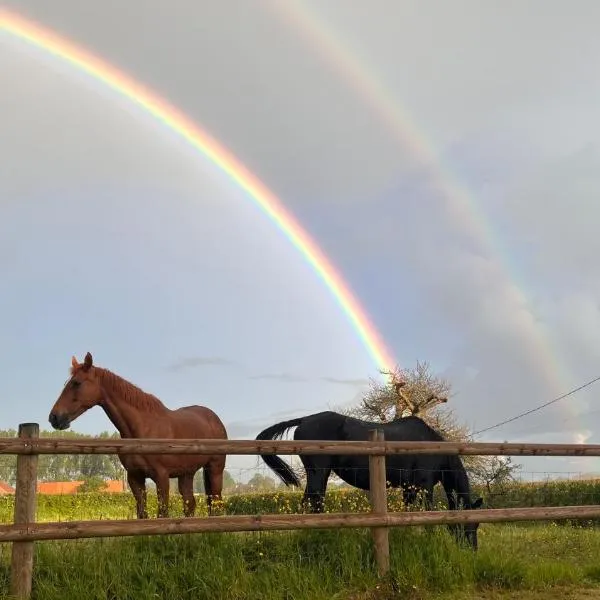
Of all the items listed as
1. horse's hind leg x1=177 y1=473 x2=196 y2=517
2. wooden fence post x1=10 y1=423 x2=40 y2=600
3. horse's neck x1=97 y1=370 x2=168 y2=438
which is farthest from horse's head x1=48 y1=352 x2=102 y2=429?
wooden fence post x1=10 y1=423 x2=40 y2=600

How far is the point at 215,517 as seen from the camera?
17.9ft

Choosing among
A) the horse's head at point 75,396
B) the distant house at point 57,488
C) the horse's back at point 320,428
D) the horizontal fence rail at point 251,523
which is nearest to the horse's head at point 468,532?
the horizontal fence rail at point 251,523

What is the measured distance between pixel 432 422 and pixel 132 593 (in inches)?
974

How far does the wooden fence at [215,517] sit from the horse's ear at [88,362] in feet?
10.6

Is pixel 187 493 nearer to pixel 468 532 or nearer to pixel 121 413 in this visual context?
pixel 121 413

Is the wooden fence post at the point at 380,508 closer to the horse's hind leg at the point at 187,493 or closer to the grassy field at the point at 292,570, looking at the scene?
the grassy field at the point at 292,570

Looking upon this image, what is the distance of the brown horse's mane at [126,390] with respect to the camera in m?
8.62

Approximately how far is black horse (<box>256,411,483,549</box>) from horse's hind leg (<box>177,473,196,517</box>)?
1232mm

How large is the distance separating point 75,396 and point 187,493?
205 centimetres

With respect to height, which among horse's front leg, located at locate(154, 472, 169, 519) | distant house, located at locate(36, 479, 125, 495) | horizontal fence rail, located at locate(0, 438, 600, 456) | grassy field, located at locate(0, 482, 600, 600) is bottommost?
distant house, located at locate(36, 479, 125, 495)

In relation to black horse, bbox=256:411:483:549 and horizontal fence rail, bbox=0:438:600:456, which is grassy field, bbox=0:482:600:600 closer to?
horizontal fence rail, bbox=0:438:600:456

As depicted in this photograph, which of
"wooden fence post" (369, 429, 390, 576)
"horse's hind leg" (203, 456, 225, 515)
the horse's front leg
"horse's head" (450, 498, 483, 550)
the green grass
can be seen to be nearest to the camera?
the green grass

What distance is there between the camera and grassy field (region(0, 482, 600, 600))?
525 cm

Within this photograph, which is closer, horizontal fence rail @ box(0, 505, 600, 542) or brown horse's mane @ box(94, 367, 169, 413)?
horizontal fence rail @ box(0, 505, 600, 542)
